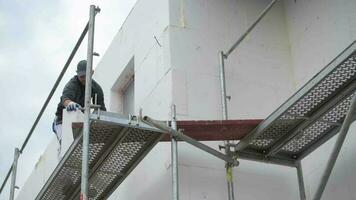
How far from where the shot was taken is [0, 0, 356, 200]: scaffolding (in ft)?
23.1

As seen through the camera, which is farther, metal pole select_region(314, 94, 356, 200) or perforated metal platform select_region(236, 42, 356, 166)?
perforated metal platform select_region(236, 42, 356, 166)

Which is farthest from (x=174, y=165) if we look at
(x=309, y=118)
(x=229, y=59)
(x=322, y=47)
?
(x=322, y=47)

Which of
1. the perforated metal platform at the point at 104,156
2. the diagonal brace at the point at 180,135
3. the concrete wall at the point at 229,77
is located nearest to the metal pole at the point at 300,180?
the concrete wall at the point at 229,77

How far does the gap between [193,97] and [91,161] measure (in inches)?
65.4

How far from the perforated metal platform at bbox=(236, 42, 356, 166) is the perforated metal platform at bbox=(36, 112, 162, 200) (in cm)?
124

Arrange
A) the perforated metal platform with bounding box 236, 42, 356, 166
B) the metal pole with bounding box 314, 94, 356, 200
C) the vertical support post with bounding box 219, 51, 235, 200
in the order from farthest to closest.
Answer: the vertical support post with bounding box 219, 51, 235, 200 → the perforated metal platform with bounding box 236, 42, 356, 166 → the metal pole with bounding box 314, 94, 356, 200

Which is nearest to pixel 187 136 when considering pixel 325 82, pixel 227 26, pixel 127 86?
pixel 325 82

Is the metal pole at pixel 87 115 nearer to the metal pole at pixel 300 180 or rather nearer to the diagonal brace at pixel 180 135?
the diagonal brace at pixel 180 135

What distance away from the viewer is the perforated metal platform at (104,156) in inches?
294

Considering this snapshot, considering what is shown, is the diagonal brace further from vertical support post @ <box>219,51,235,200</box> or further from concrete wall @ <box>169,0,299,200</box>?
concrete wall @ <box>169,0,299,200</box>

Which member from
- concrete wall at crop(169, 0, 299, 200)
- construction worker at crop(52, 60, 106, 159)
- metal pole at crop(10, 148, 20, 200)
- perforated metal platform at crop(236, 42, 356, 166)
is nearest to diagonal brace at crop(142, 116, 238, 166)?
perforated metal platform at crop(236, 42, 356, 166)

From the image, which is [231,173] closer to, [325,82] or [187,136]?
[187,136]

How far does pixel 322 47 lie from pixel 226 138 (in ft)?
6.81

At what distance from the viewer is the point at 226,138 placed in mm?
8117
